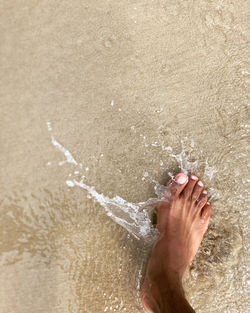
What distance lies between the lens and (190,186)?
1.51 m

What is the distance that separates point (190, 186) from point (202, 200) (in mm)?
104

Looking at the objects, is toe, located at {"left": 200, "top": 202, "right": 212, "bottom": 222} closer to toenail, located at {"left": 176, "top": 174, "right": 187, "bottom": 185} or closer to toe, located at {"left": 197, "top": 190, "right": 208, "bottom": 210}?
toe, located at {"left": 197, "top": 190, "right": 208, "bottom": 210}

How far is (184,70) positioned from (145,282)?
1135 mm

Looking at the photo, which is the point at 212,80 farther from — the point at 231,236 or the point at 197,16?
the point at 231,236

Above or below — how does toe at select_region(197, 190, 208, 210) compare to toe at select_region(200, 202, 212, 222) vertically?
above

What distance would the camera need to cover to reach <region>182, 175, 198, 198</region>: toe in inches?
58.9

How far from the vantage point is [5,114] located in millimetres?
1429

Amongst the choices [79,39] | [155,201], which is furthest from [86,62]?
[155,201]

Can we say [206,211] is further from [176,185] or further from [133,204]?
[133,204]

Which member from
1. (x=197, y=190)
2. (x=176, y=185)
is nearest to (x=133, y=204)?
(x=176, y=185)

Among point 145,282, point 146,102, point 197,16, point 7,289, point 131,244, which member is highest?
point 197,16

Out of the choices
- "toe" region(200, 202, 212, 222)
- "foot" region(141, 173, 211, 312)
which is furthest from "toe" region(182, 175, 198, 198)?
"toe" region(200, 202, 212, 222)

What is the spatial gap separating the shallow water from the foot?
0.08 meters

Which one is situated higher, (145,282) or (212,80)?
(212,80)
